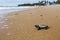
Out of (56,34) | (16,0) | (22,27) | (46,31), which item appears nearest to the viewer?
(56,34)

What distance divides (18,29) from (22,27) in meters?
0.35

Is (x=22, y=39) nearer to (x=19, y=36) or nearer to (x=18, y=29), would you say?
(x=19, y=36)

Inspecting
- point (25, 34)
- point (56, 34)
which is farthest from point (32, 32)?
point (56, 34)

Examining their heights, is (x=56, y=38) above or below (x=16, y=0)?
above

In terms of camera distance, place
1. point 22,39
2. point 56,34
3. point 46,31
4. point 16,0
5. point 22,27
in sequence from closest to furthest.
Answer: point 22,39, point 56,34, point 46,31, point 22,27, point 16,0

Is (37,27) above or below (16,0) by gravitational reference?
above

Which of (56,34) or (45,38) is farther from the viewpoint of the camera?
(56,34)

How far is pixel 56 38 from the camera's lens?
21.0 feet

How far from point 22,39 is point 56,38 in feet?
3.40

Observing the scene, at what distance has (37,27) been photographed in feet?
25.4

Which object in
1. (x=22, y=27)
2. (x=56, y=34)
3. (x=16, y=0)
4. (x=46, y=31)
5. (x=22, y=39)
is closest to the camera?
(x=22, y=39)

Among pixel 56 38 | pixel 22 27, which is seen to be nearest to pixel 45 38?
pixel 56 38

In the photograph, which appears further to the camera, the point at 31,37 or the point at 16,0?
the point at 16,0

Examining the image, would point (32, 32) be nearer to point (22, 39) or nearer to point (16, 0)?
point (22, 39)
